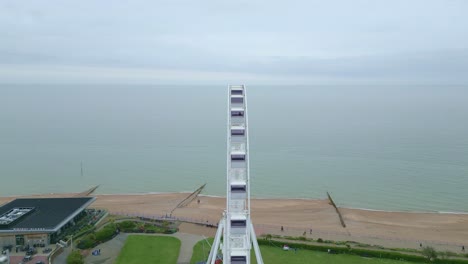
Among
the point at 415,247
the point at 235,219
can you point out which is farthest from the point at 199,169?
the point at 235,219

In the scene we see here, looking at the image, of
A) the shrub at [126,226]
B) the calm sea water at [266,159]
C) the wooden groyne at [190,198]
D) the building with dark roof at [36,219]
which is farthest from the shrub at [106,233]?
the calm sea water at [266,159]

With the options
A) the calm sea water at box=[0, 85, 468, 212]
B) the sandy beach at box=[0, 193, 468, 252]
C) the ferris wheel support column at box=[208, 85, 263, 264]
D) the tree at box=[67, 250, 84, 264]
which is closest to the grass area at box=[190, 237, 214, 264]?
the sandy beach at box=[0, 193, 468, 252]

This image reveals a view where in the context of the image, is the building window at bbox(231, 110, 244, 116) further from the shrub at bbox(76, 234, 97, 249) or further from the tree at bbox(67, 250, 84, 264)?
the shrub at bbox(76, 234, 97, 249)

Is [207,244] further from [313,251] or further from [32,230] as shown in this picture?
[32,230]

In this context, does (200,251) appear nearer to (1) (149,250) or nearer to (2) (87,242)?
(1) (149,250)

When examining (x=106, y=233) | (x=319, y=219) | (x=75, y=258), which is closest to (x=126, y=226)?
(x=106, y=233)
